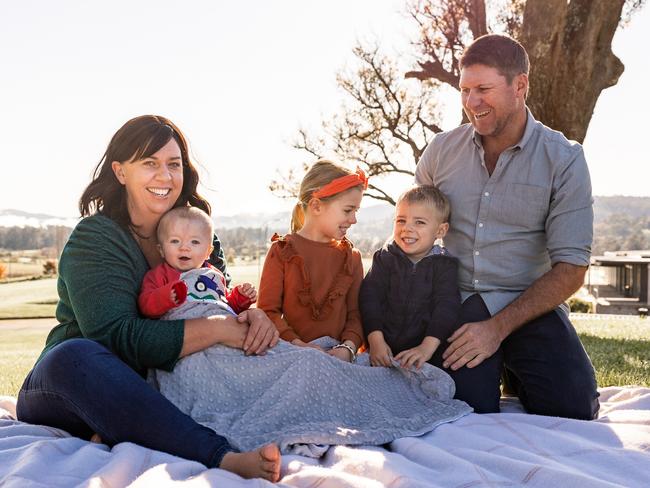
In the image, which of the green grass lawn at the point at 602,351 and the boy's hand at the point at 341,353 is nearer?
the boy's hand at the point at 341,353

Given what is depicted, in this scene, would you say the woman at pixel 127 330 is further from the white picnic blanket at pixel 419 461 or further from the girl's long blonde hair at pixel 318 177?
the girl's long blonde hair at pixel 318 177

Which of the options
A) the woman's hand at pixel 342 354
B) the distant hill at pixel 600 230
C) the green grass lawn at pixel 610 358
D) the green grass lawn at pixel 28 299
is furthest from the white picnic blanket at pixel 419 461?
the distant hill at pixel 600 230

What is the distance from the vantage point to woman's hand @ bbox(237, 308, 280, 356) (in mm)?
3049

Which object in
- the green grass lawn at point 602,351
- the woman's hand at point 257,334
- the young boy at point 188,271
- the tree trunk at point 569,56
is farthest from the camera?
the tree trunk at point 569,56

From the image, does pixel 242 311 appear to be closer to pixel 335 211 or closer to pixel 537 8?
pixel 335 211

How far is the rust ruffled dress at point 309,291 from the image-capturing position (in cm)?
365

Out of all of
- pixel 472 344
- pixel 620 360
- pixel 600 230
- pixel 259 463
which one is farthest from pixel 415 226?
pixel 600 230

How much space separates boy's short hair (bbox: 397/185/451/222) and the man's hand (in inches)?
24.2

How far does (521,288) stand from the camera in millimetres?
3824

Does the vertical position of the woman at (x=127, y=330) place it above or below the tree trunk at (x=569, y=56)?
below

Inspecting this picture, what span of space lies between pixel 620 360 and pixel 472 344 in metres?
3.08

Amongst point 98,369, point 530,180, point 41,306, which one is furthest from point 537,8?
point 41,306

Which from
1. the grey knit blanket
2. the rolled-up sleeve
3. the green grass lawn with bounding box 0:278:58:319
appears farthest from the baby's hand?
the green grass lawn with bounding box 0:278:58:319

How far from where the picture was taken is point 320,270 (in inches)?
147
